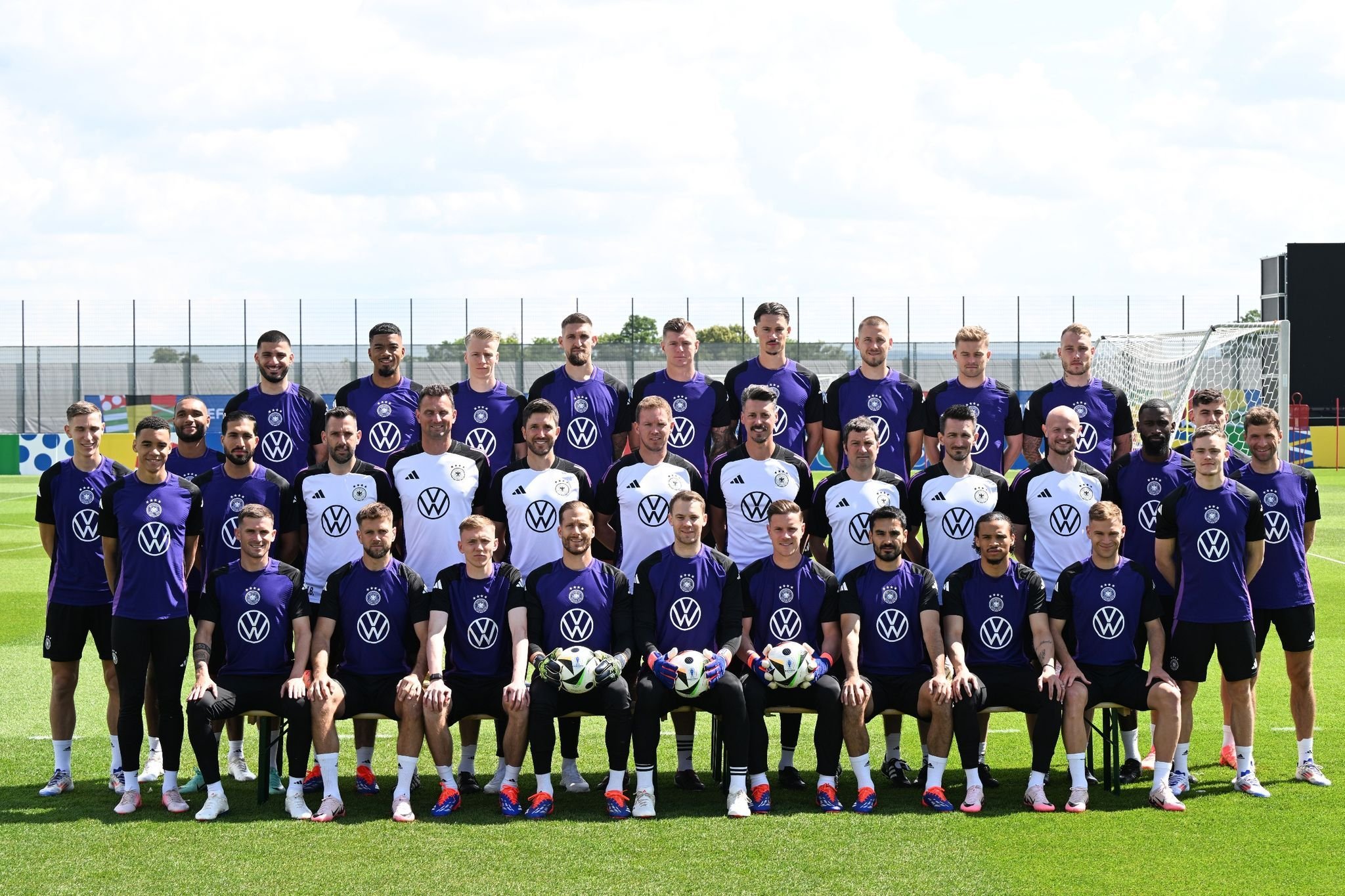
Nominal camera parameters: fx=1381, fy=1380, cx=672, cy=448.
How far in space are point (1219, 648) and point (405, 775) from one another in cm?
385

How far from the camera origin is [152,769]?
6930mm

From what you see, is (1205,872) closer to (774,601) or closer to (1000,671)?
(1000,671)

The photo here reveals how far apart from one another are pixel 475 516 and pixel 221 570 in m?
1.22

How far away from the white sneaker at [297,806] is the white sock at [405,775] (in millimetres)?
392

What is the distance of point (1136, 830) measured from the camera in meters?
5.88

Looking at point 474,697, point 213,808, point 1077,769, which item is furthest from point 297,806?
point 1077,769

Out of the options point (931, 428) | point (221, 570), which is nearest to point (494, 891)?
point (221, 570)

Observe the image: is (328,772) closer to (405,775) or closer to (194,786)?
(405,775)

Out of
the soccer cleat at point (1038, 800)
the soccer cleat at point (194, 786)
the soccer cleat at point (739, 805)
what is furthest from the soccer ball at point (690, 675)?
the soccer cleat at point (194, 786)

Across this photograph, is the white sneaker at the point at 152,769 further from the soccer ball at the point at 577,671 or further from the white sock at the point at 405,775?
the soccer ball at the point at 577,671

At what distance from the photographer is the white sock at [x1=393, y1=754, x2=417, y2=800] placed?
20.2 ft

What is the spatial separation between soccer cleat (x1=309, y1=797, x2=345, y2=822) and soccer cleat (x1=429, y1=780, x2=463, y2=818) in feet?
1.33

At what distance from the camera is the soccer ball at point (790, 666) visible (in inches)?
245

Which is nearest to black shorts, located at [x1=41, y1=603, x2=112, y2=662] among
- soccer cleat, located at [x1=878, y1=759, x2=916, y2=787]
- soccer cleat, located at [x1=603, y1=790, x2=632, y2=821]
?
soccer cleat, located at [x1=603, y1=790, x2=632, y2=821]
